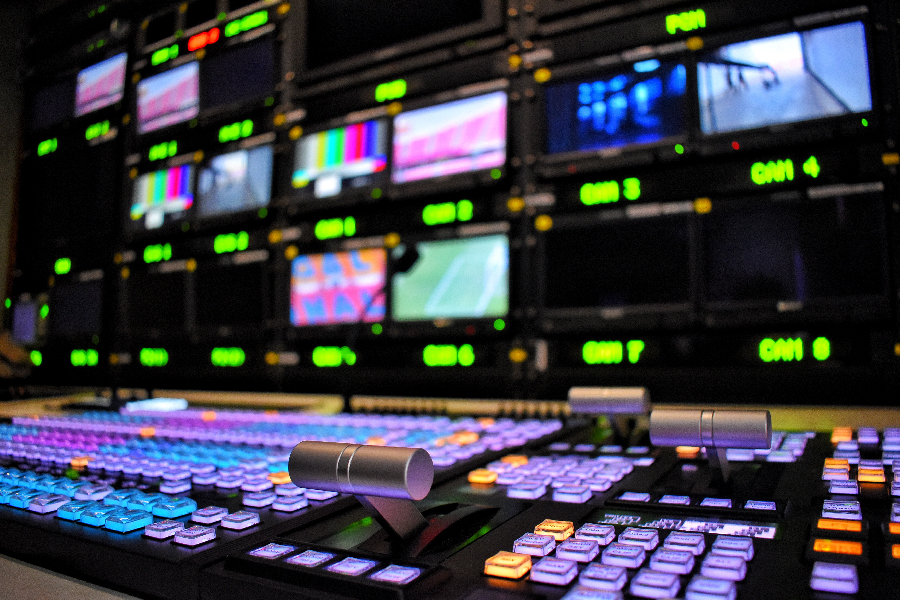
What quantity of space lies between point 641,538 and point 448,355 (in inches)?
50.8

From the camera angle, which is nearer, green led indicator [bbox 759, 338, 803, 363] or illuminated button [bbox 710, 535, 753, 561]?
illuminated button [bbox 710, 535, 753, 561]

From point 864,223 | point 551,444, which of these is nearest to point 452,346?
point 551,444

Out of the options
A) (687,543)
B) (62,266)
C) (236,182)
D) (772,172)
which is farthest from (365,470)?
(62,266)

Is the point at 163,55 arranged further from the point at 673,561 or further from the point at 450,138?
the point at 673,561

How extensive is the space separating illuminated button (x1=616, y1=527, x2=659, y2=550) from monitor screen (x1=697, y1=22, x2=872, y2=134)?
1.23m

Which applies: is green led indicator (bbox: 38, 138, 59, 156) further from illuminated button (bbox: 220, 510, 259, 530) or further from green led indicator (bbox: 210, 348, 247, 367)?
illuminated button (bbox: 220, 510, 259, 530)

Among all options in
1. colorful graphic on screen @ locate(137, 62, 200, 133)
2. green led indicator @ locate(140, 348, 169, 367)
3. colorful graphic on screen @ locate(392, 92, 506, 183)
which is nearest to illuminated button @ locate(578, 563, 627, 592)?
colorful graphic on screen @ locate(392, 92, 506, 183)

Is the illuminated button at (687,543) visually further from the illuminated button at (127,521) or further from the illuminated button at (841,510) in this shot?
the illuminated button at (127,521)

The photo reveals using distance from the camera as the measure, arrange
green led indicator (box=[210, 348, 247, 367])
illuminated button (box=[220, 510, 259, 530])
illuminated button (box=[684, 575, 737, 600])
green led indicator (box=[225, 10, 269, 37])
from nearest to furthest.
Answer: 1. illuminated button (box=[684, 575, 737, 600])
2. illuminated button (box=[220, 510, 259, 530])
3. green led indicator (box=[210, 348, 247, 367])
4. green led indicator (box=[225, 10, 269, 37])

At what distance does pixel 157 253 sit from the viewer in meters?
2.58

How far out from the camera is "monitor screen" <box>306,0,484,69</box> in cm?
200

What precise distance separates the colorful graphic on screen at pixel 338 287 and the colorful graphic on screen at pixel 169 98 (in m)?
0.96

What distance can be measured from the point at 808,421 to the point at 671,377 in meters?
0.33

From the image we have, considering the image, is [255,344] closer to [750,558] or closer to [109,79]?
[109,79]
